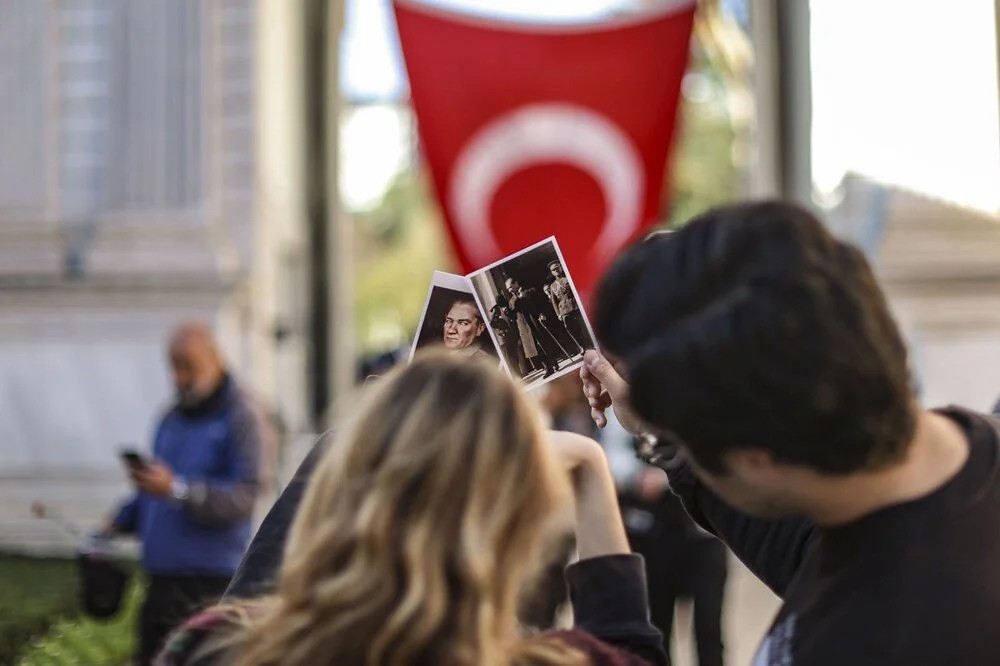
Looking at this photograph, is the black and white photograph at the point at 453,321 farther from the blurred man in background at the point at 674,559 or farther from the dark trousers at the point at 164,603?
the blurred man in background at the point at 674,559

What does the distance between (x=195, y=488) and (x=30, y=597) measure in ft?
7.07


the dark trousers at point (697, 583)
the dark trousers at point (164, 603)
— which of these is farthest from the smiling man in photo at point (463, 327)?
the dark trousers at point (697, 583)

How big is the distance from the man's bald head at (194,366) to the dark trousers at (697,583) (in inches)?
87.5

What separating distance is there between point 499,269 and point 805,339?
0.84m

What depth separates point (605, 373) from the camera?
2.09 meters

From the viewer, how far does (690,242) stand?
4.66 ft

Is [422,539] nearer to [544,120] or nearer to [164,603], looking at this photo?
[164,603]

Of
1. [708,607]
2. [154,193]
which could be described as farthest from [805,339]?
[154,193]

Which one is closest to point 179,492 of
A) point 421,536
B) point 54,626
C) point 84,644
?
point 84,644

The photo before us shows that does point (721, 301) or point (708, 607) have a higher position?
→ point (721, 301)

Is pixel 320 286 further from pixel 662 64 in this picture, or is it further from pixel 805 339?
pixel 805 339

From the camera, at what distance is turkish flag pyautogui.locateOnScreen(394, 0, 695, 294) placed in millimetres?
10055

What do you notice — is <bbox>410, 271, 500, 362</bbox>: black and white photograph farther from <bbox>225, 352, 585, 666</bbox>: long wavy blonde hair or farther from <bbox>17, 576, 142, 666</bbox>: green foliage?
<bbox>17, 576, 142, 666</bbox>: green foliage

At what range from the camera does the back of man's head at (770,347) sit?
131cm
